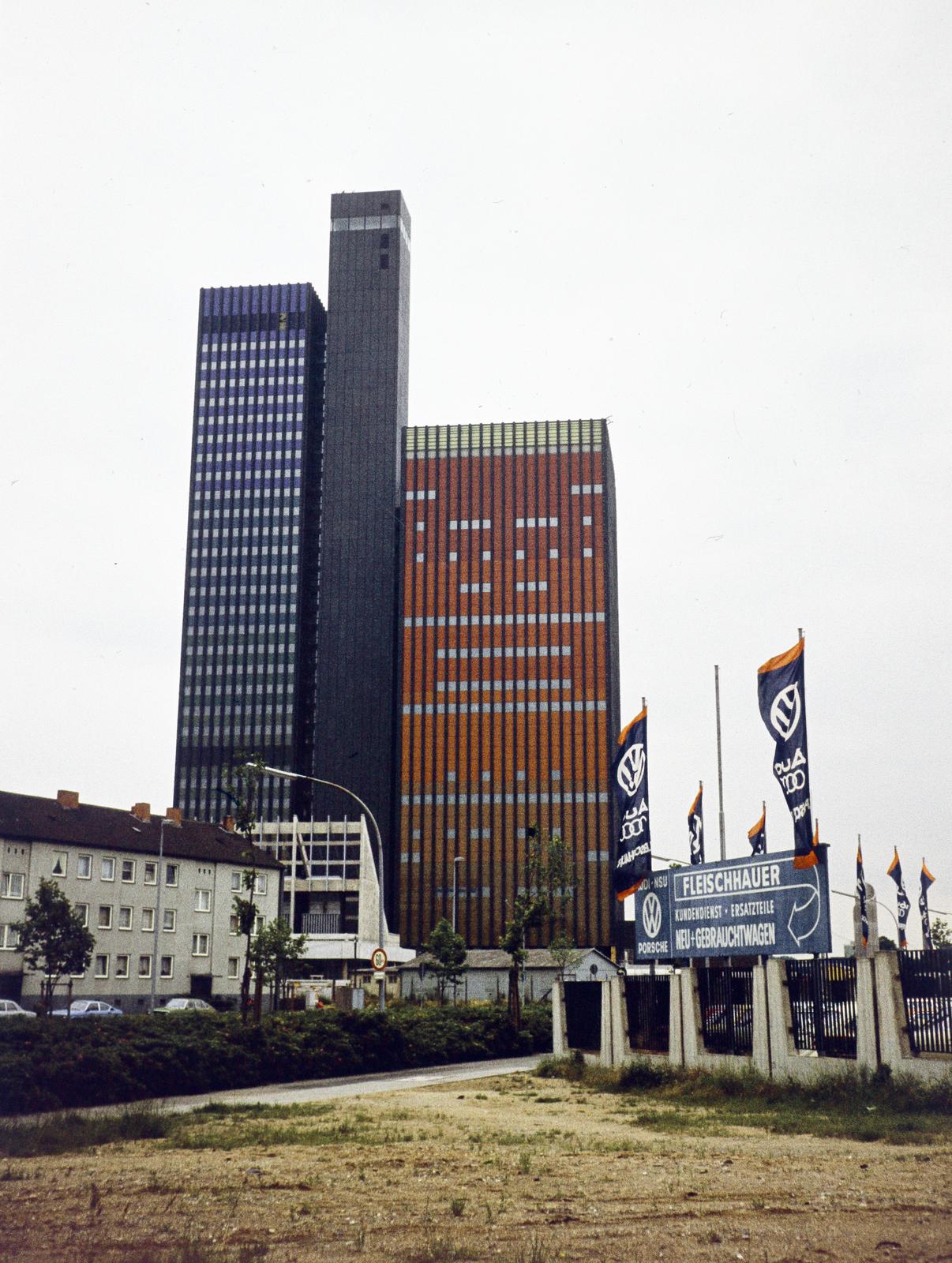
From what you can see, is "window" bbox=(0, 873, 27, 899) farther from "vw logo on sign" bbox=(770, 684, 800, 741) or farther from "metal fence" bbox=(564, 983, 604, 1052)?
"vw logo on sign" bbox=(770, 684, 800, 741)

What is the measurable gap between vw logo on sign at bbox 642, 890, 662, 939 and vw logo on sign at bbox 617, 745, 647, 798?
2753mm

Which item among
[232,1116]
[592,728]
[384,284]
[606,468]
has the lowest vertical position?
[232,1116]

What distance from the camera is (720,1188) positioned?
46.5 feet

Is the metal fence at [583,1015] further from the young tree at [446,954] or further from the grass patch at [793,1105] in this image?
the young tree at [446,954]

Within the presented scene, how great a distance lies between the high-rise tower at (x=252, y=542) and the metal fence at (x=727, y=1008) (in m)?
144

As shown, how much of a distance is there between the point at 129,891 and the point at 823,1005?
62.5 m

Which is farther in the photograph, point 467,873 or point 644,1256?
point 467,873

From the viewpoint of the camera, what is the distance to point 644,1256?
10.9m

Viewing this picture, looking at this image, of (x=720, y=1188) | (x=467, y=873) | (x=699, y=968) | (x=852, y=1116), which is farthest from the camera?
(x=467, y=873)

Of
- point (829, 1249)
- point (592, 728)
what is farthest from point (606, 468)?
point (829, 1249)

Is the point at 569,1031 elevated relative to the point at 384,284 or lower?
lower

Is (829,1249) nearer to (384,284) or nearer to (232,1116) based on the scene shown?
(232,1116)

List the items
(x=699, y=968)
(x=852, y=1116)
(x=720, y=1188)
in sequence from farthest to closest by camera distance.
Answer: (x=699, y=968)
(x=852, y=1116)
(x=720, y=1188)

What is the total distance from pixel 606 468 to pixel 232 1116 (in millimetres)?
137463
